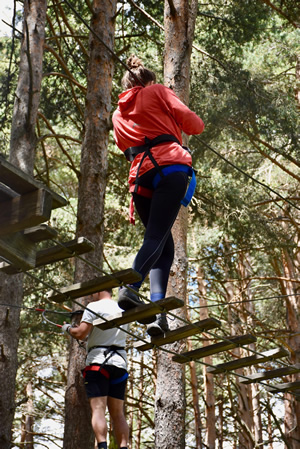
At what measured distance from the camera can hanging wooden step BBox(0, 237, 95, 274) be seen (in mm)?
3098

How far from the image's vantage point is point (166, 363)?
5266mm

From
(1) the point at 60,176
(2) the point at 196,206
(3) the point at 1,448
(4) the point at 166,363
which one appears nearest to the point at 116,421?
(4) the point at 166,363

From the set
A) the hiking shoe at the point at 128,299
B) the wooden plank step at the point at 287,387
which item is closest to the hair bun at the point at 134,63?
the hiking shoe at the point at 128,299

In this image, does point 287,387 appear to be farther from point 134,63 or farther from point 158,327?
point 134,63

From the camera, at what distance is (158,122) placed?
11.9ft

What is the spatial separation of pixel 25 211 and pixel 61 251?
474 millimetres

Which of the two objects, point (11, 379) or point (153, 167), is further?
point (11, 379)

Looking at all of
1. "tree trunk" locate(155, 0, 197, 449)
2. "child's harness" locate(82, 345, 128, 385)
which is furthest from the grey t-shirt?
"tree trunk" locate(155, 0, 197, 449)

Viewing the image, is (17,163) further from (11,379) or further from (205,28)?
(205,28)

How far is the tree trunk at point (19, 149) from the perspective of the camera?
19.5ft

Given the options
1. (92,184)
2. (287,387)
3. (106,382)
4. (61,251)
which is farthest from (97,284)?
(92,184)

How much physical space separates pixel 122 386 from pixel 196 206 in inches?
256

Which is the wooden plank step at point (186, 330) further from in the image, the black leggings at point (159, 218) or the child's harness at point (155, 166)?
the child's harness at point (155, 166)

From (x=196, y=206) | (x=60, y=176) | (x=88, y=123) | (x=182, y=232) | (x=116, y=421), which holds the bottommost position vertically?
(x=116, y=421)
